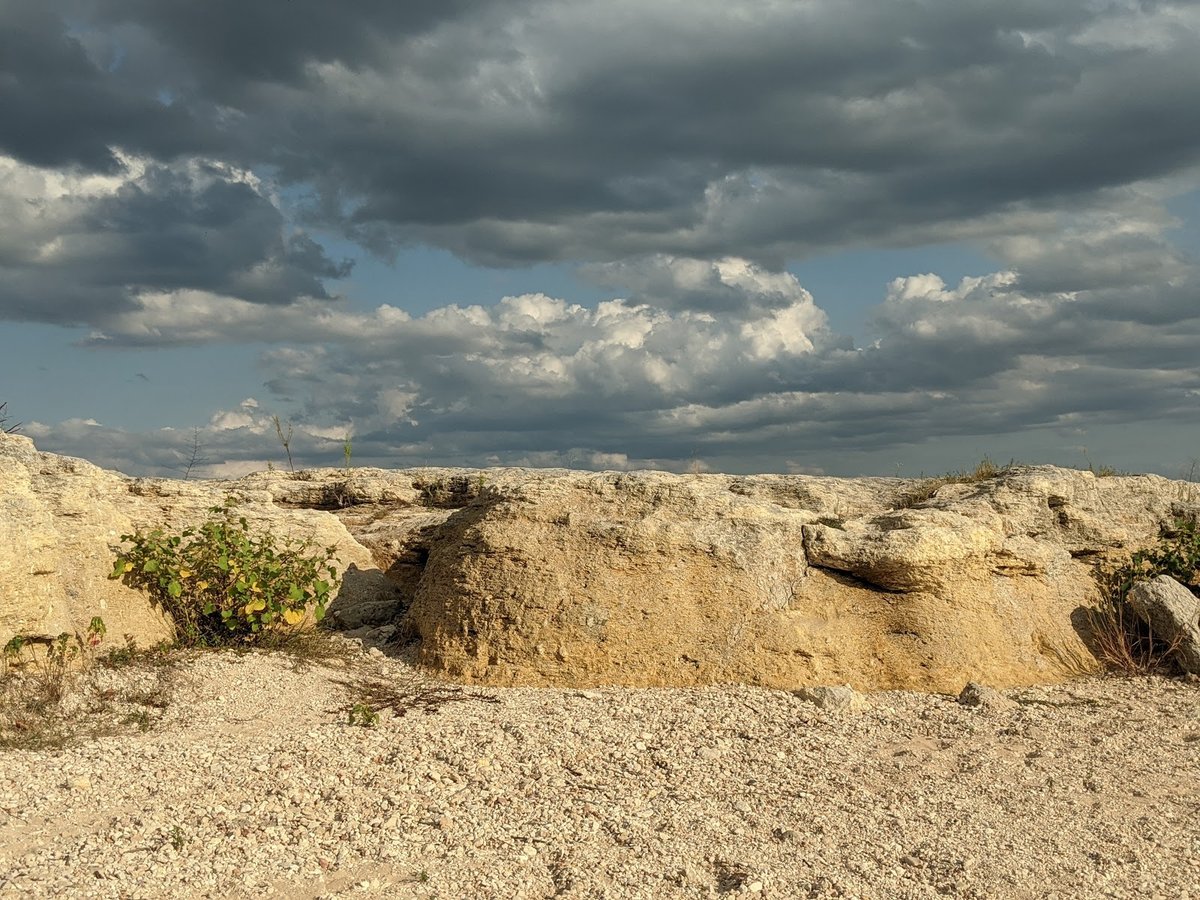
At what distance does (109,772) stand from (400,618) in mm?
3987

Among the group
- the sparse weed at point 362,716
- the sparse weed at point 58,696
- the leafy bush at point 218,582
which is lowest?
the sparse weed at point 362,716

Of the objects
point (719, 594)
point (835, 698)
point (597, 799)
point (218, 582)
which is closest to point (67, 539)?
point (218, 582)

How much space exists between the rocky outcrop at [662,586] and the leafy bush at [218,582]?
0.24 meters

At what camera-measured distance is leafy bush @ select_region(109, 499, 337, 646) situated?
8562 millimetres

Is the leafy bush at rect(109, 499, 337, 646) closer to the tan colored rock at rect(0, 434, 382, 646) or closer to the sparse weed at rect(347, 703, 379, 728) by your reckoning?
the tan colored rock at rect(0, 434, 382, 646)

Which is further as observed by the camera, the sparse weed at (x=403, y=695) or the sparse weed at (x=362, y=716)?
the sparse weed at (x=403, y=695)

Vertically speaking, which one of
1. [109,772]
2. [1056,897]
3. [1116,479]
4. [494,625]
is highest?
[1116,479]

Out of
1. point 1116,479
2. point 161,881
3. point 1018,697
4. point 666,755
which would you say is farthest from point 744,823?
point 1116,479

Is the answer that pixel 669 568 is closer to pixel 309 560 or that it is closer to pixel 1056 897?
pixel 309 560

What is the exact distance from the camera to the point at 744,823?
545 cm

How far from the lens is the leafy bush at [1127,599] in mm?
9383

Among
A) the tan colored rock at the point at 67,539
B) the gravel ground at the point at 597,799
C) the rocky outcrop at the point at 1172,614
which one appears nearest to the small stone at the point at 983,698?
the gravel ground at the point at 597,799

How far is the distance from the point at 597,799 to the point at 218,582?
15.0ft

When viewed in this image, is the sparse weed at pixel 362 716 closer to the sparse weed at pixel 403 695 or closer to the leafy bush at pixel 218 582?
the sparse weed at pixel 403 695
